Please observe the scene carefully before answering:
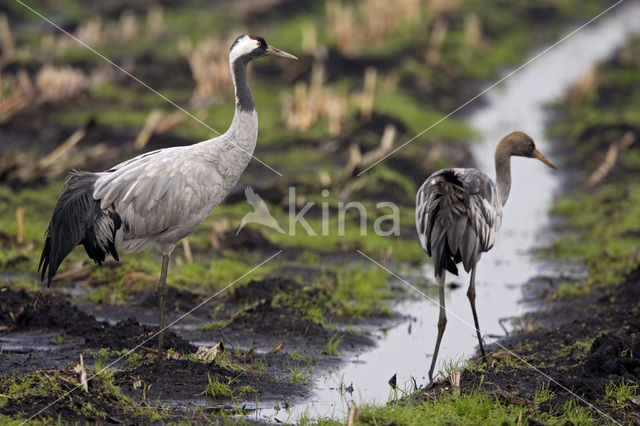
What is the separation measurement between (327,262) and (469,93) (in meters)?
9.76

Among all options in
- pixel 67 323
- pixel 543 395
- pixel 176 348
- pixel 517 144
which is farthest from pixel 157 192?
pixel 517 144

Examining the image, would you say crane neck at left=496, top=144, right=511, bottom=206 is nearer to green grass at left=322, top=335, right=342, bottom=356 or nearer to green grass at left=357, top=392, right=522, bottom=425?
green grass at left=322, top=335, right=342, bottom=356

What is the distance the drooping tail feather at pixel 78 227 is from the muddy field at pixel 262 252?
0.79 m

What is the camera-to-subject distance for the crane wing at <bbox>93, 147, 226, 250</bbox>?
692 centimetres

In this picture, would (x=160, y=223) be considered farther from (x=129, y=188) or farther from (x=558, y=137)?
(x=558, y=137)

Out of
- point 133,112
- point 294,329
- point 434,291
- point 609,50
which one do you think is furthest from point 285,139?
point 609,50

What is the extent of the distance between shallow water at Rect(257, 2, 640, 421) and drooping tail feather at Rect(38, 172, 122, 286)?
5.91ft

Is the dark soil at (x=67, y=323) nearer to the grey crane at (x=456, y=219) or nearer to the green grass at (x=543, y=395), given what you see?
the grey crane at (x=456, y=219)

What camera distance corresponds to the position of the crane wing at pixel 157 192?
6918mm

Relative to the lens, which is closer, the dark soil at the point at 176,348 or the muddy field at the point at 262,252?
the dark soil at the point at 176,348

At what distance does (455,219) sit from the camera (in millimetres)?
7172

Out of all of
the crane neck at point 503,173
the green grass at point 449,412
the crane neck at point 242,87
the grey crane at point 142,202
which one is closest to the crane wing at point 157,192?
the grey crane at point 142,202

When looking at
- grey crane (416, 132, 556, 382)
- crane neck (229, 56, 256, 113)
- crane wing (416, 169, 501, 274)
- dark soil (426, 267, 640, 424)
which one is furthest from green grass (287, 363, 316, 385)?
crane neck (229, 56, 256, 113)

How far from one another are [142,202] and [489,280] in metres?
4.97
